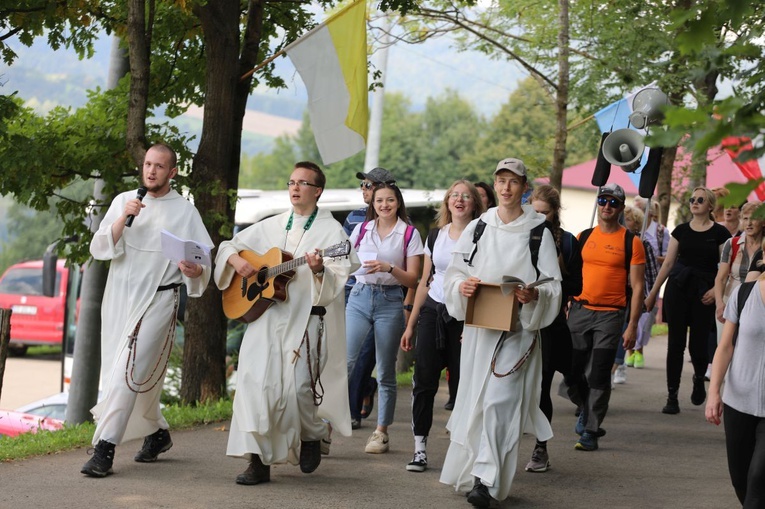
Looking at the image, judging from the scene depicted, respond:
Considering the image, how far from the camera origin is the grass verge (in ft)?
28.5

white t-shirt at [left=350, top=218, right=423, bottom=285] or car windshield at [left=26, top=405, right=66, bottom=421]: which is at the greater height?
white t-shirt at [left=350, top=218, right=423, bottom=285]

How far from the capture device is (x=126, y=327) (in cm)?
781

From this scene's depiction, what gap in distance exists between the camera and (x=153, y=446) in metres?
8.22

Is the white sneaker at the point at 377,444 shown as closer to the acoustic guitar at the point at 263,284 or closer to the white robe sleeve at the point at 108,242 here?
the acoustic guitar at the point at 263,284

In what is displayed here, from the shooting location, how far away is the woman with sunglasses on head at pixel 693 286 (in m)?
11.6

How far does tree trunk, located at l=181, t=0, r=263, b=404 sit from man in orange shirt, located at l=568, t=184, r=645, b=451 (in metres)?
3.42

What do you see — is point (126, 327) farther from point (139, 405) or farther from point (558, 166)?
point (558, 166)

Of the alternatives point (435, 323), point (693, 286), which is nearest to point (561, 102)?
point (693, 286)

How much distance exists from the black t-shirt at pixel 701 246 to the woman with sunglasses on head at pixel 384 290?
3742 mm

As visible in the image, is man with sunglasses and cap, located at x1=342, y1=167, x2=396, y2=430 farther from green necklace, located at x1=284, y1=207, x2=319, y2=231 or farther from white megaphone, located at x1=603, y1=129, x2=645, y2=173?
white megaphone, located at x1=603, y1=129, x2=645, y2=173

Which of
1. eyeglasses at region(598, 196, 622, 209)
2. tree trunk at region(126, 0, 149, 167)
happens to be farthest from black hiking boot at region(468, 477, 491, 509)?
tree trunk at region(126, 0, 149, 167)

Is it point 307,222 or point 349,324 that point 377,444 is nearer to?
point 349,324

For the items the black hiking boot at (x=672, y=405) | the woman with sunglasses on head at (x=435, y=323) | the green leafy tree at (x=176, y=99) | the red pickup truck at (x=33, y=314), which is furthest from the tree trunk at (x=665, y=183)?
Result: the red pickup truck at (x=33, y=314)

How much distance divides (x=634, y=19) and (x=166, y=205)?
31.5ft
